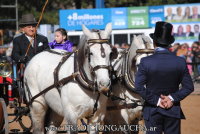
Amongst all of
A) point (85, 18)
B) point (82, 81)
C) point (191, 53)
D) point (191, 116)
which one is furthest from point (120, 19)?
point (82, 81)

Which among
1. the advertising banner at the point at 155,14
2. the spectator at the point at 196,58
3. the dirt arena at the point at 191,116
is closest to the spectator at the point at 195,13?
the advertising banner at the point at 155,14

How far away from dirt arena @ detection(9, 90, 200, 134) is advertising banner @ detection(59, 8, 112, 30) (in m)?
6.74

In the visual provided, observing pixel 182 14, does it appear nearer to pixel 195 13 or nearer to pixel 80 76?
pixel 195 13

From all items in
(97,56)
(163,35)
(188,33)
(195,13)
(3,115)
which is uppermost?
(163,35)

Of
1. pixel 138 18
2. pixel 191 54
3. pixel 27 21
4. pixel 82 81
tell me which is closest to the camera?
pixel 82 81

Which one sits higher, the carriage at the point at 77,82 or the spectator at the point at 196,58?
the carriage at the point at 77,82

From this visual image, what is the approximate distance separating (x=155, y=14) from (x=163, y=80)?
16705 mm

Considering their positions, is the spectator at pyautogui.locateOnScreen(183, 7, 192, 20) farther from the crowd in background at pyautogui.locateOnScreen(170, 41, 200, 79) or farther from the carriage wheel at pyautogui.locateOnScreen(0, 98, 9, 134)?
the carriage wheel at pyautogui.locateOnScreen(0, 98, 9, 134)

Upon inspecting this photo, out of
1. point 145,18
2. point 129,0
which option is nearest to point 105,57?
point 145,18

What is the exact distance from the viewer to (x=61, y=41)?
860cm

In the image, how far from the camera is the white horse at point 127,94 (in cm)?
705

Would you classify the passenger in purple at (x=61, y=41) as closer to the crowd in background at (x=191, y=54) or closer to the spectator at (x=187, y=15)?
the crowd in background at (x=191, y=54)

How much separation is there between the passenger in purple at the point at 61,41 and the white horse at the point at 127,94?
1.50m

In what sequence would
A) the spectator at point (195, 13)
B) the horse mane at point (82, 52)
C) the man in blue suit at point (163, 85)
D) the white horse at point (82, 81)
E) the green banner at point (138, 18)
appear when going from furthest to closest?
the green banner at point (138, 18), the spectator at point (195, 13), the horse mane at point (82, 52), the white horse at point (82, 81), the man in blue suit at point (163, 85)
